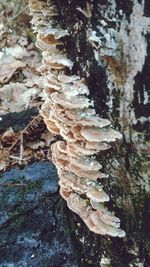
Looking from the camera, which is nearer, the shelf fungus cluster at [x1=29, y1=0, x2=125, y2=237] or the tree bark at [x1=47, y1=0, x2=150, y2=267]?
Result: the tree bark at [x1=47, y1=0, x2=150, y2=267]

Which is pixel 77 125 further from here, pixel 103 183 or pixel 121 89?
pixel 103 183

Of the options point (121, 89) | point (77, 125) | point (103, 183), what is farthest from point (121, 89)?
point (103, 183)

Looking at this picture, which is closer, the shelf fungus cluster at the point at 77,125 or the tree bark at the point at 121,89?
the tree bark at the point at 121,89

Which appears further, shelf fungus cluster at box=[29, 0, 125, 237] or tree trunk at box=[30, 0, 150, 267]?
shelf fungus cluster at box=[29, 0, 125, 237]
